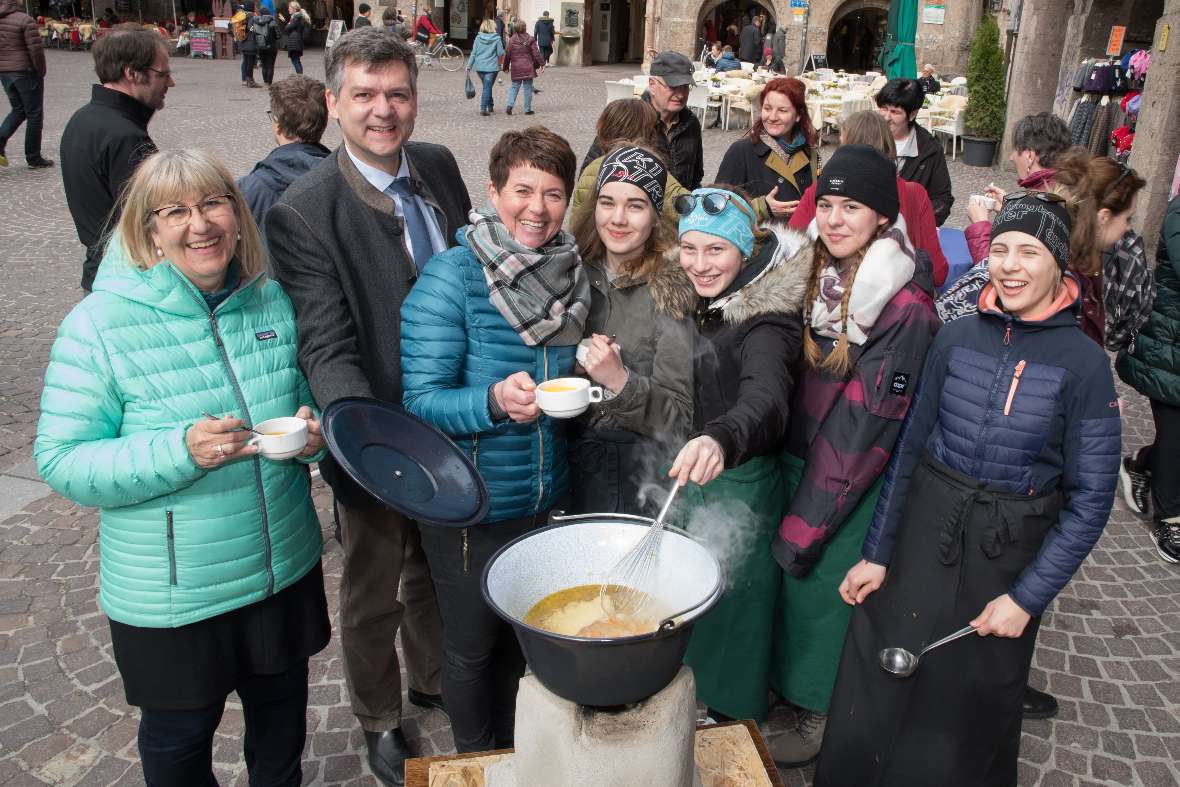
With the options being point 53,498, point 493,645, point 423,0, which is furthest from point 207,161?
point 423,0

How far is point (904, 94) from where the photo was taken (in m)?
6.04

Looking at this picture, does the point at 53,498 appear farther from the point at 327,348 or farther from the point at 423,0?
the point at 423,0

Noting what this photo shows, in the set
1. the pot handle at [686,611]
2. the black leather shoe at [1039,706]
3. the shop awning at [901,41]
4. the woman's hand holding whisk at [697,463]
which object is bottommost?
the black leather shoe at [1039,706]

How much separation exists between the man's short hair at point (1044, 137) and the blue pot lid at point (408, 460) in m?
3.74

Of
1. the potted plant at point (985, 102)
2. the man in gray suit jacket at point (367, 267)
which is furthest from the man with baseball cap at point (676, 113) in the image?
the potted plant at point (985, 102)

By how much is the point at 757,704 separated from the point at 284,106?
3467 mm

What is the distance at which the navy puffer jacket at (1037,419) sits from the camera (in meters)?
2.39

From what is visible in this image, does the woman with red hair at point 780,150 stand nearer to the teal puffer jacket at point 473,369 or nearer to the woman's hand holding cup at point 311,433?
the teal puffer jacket at point 473,369

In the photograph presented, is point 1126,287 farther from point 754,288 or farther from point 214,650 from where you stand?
point 214,650

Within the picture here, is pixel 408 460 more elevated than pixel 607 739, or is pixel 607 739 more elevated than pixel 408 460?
pixel 408 460

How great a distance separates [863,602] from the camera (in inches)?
111

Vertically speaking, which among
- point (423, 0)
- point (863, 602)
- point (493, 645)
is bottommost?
point (493, 645)

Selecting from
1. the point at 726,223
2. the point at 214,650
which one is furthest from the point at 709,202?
the point at 214,650

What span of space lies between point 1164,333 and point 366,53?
13.5 feet
